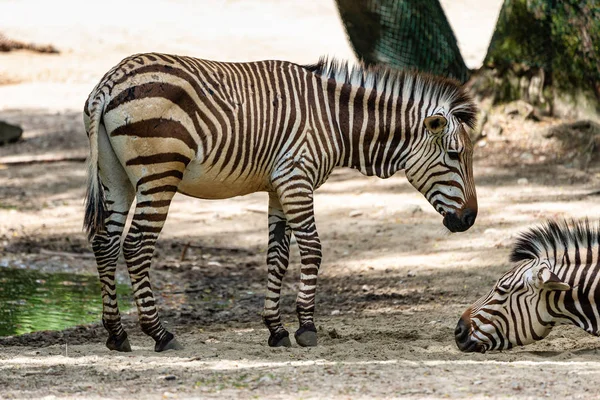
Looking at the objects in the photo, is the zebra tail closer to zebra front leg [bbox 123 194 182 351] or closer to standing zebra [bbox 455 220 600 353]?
zebra front leg [bbox 123 194 182 351]

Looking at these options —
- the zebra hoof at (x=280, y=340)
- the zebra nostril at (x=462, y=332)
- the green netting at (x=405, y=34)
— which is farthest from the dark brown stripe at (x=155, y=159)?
the green netting at (x=405, y=34)

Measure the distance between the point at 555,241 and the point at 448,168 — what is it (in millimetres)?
1149

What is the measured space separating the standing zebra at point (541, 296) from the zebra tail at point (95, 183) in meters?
→ 2.88

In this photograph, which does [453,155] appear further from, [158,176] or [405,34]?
[405,34]

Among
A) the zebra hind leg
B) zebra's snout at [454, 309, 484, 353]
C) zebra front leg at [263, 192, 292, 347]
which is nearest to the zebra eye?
zebra's snout at [454, 309, 484, 353]

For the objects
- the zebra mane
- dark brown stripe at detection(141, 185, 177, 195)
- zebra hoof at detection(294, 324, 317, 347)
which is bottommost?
zebra hoof at detection(294, 324, 317, 347)

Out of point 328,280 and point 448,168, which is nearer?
point 448,168

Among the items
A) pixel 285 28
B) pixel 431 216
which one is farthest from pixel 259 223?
pixel 285 28

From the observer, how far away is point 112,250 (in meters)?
7.20

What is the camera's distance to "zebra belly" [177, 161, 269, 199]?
7.17 meters

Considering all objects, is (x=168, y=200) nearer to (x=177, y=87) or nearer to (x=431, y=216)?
(x=177, y=87)

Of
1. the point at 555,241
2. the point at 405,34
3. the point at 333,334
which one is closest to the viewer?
the point at 555,241

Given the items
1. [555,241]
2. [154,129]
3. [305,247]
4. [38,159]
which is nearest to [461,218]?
[555,241]

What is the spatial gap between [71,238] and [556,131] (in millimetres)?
7476
